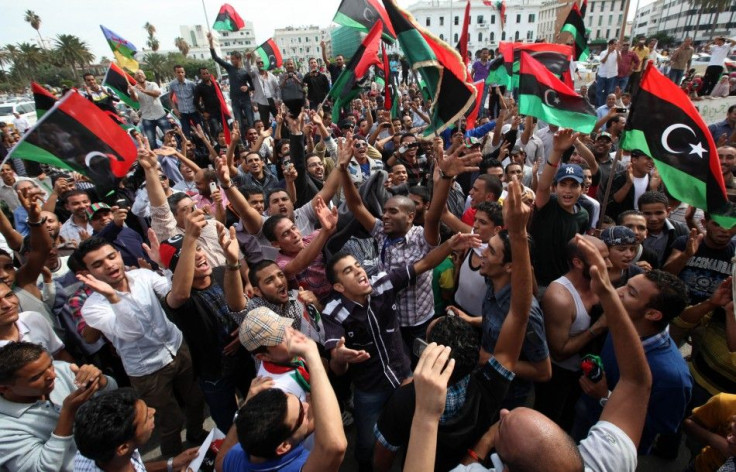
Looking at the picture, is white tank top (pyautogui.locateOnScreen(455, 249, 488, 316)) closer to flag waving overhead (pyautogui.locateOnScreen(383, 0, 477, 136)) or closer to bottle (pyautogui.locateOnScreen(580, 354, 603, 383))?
bottle (pyautogui.locateOnScreen(580, 354, 603, 383))

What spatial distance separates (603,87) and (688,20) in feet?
300

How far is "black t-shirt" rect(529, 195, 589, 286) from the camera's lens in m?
3.39

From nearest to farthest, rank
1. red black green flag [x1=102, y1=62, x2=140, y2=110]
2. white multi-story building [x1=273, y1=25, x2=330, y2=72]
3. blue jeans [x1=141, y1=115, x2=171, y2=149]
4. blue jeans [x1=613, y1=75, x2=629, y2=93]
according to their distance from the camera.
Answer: red black green flag [x1=102, y1=62, x2=140, y2=110], blue jeans [x1=141, y1=115, x2=171, y2=149], blue jeans [x1=613, y1=75, x2=629, y2=93], white multi-story building [x1=273, y1=25, x2=330, y2=72]

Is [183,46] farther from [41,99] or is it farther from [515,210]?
[515,210]

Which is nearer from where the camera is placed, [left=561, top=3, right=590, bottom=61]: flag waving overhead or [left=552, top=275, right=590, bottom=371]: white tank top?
[left=552, top=275, right=590, bottom=371]: white tank top

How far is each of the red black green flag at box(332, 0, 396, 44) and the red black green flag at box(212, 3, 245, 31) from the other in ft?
16.7

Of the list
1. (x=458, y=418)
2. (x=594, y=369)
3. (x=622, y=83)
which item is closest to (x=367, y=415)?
(x=458, y=418)

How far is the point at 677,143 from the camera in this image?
113 inches

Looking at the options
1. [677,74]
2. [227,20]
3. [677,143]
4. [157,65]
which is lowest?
[157,65]

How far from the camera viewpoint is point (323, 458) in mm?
1509

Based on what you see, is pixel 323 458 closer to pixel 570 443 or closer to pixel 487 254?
pixel 570 443

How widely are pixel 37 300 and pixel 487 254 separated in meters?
3.44

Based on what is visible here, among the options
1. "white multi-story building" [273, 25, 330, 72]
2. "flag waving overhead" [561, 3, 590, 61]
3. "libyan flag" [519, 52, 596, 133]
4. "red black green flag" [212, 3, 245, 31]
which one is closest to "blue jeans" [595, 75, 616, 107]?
"flag waving overhead" [561, 3, 590, 61]

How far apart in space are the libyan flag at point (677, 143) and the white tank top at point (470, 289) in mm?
1555
